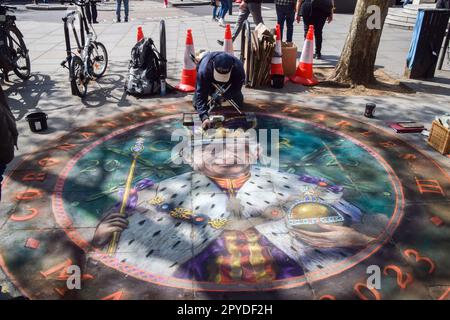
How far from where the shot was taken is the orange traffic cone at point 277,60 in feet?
24.2

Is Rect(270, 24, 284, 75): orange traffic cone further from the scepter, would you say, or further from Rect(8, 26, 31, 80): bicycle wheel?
Rect(8, 26, 31, 80): bicycle wheel

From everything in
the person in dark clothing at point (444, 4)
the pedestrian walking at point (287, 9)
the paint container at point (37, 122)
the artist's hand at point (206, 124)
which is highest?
the person in dark clothing at point (444, 4)

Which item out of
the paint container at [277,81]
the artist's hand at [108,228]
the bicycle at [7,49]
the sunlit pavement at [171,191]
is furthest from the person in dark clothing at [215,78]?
the bicycle at [7,49]

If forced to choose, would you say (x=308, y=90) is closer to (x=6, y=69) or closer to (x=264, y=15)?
(x=6, y=69)

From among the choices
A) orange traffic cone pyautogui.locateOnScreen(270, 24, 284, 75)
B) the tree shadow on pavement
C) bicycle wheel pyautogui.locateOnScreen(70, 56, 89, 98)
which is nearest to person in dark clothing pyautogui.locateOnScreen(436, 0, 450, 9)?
orange traffic cone pyautogui.locateOnScreen(270, 24, 284, 75)

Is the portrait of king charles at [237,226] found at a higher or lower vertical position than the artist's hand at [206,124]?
lower

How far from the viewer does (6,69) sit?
6.84 m

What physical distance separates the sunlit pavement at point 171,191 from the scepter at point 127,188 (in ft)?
0.31

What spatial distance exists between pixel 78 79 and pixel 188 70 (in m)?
2.02

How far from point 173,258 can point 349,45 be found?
615 centimetres

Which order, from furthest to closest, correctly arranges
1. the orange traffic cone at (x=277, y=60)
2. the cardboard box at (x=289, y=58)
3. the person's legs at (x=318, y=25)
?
the person's legs at (x=318, y=25)
the cardboard box at (x=289, y=58)
the orange traffic cone at (x=277, y=60)

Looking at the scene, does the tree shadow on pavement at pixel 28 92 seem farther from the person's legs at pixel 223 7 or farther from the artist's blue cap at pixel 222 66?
the person's legs at pixel 223 7
